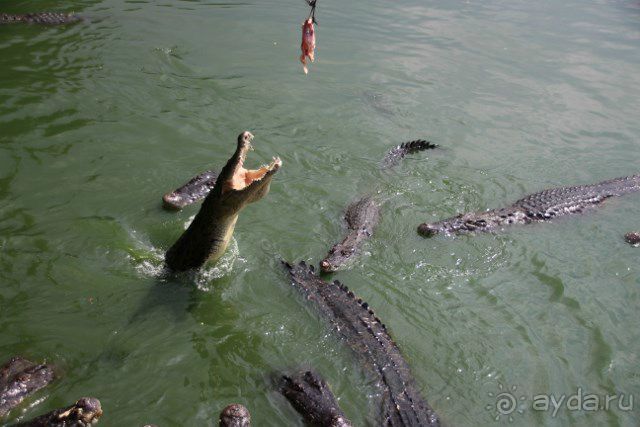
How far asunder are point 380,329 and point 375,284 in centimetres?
110

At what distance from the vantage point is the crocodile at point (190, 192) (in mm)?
6694

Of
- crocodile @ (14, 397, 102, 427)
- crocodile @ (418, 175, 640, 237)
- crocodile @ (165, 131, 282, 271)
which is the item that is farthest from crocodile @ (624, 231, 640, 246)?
crocodile @ (14, 397, 102, 427)

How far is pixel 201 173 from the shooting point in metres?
7.43

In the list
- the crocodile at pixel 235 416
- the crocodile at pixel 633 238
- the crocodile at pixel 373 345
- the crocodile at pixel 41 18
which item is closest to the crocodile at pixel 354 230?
the crocodile at pixel 373 345

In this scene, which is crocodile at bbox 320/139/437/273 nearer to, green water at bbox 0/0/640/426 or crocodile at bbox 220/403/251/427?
green water at bbox 0/0/640/426

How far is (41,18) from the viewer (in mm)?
11773

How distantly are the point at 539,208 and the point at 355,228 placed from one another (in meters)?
2.71

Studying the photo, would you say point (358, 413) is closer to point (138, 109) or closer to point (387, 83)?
point (138, 109)

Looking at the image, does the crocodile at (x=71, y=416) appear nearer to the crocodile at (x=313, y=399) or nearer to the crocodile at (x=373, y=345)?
the crocodile at (x=313, y=399)

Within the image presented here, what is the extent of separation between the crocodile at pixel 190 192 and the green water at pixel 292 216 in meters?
0.22

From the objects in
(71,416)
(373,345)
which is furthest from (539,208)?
(71,416)

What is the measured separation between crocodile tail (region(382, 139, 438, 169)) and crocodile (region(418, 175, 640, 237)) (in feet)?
A: 5.28

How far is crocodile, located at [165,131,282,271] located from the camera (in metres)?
4.76

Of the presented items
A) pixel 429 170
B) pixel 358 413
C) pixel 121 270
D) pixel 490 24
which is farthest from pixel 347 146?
pixel 490 24
